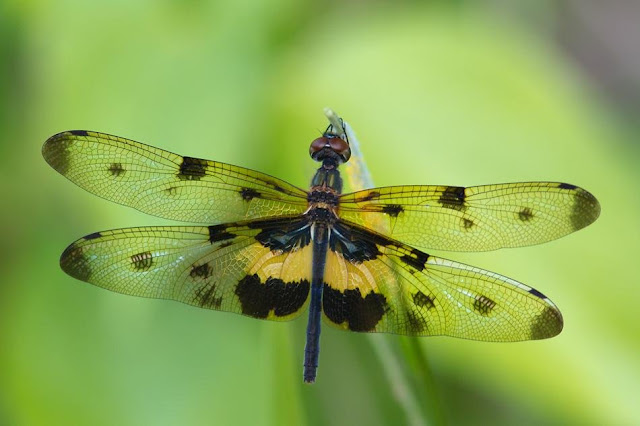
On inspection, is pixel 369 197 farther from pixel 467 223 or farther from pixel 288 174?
pixel 288 174

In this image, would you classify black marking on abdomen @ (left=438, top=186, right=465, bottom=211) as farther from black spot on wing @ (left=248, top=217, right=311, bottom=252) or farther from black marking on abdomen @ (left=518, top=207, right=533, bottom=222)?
black spot on wing @ (left=248, top=217, right=311, bottom=252)

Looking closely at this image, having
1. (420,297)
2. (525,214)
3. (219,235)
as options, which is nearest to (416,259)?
(420,297)

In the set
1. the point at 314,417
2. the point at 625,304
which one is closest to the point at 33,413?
the point at 314,417

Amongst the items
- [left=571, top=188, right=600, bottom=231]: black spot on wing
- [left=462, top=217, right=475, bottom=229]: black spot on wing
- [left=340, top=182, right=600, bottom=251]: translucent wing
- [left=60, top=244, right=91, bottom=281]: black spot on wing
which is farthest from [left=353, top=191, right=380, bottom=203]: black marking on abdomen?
[left=60, top=244, right=91, bottom=281]: black spot on wing

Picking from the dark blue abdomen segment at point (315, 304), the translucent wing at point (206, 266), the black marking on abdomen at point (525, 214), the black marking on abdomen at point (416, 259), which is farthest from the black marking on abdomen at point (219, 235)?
the black marking on abdomen at point (525, 214)

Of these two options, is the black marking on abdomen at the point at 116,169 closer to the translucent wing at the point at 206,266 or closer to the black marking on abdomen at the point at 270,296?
the translucent wing at the point at 206,266

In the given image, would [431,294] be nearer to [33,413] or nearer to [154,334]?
[154,334]
